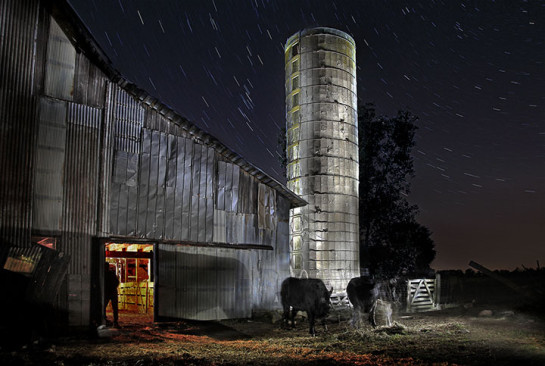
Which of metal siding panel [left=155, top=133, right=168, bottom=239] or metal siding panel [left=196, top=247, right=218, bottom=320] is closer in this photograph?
metal siding panel [left=155, top=133, right=168, bottom=239]

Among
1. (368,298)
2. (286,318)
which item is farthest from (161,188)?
(368,298)

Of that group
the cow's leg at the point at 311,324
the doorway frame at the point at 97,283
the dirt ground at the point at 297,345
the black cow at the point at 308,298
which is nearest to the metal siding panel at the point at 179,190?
the doorway frame at the point at 97,283

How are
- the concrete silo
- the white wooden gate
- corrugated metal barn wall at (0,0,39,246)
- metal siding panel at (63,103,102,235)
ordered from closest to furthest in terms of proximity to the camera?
corrugated metal barn wall at (0,0,39,246) → metal siding panel at (63,103,102,235) → the white wooden gate → the concrete silo

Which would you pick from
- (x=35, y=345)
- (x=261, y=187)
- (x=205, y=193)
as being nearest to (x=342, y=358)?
(x=35, y=345)

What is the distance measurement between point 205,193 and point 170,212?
1461 mm

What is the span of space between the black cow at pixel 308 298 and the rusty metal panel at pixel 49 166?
295 inches

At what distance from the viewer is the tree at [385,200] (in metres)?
30.2

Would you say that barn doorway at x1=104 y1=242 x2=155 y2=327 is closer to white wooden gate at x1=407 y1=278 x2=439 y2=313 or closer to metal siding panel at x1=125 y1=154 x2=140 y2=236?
metal siding panel at x1=125 y1=154 x2=140 y2=236

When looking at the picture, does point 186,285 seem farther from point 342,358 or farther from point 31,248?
point 342,358

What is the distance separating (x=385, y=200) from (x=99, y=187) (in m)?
20.9

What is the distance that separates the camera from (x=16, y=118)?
12383 mm

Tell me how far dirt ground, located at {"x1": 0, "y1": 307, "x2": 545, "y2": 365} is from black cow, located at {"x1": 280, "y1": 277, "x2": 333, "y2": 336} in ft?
1.80

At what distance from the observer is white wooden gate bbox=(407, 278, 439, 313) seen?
824 inches

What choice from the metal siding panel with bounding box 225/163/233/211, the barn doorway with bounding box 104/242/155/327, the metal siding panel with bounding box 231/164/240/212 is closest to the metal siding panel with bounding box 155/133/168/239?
the metal siding panel with bounding box 225/163/233/211
